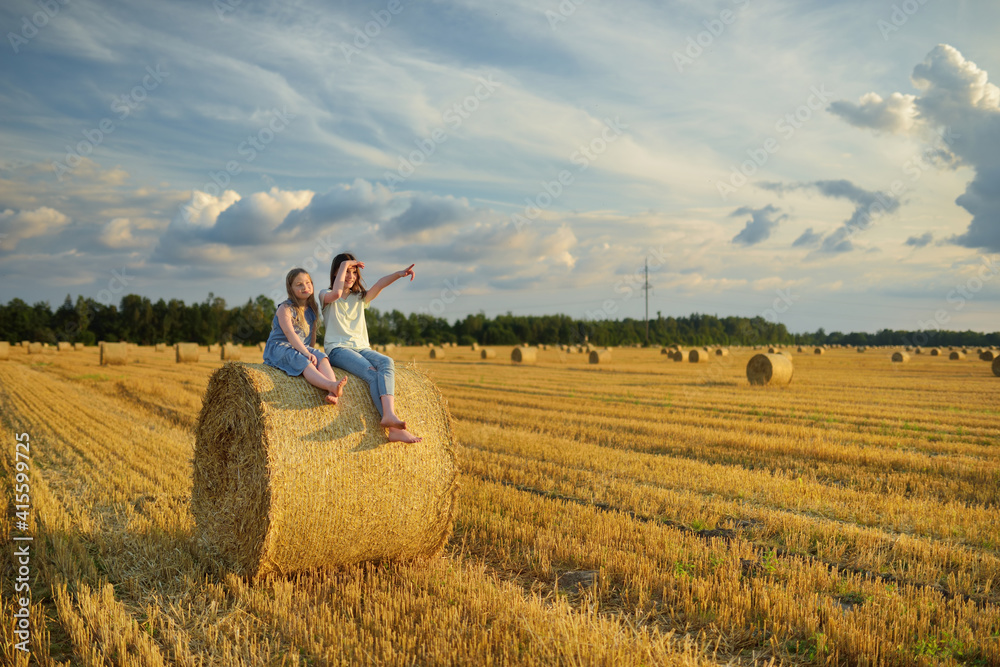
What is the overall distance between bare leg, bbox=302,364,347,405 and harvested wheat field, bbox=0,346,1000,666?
12.1 inches

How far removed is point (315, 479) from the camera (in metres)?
5.29

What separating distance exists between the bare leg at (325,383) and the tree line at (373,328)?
6678cm

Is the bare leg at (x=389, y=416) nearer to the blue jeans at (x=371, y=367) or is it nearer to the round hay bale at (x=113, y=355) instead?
the blue jeans at (x=371, y=367)

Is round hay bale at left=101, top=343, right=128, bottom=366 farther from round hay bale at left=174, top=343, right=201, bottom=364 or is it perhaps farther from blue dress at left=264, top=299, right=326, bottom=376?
blue dress at left=264, top=299, right=326, bottom=376

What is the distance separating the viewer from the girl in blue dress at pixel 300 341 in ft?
18.3

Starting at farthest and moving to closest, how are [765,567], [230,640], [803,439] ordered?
[803,439] → [765,567] → [230,640]

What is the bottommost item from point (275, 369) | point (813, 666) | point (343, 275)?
point (813, 666)

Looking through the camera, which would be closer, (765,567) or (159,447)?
(765,567)

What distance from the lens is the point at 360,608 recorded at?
470 cm

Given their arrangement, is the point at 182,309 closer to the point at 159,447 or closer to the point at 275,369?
the point at 159,447

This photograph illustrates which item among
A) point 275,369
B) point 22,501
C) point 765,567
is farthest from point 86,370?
point 765,567

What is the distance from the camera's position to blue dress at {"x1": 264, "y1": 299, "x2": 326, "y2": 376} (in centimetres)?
567

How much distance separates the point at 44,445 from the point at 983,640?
12209 mm
